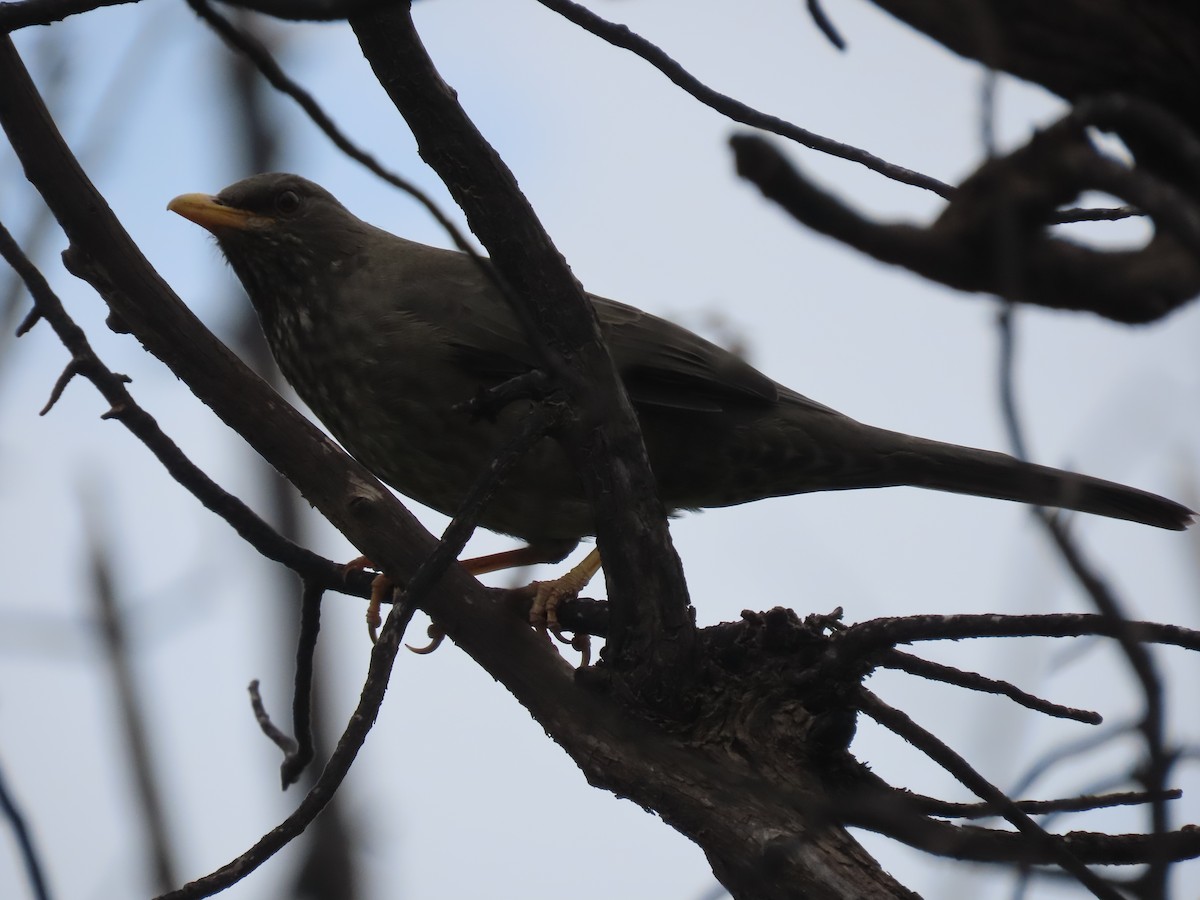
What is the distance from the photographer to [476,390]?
13.6ft

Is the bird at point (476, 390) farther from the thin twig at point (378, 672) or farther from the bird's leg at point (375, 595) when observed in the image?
the thin twig at point (378, 672)

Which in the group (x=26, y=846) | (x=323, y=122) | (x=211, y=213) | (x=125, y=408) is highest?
(x=211, y=213)

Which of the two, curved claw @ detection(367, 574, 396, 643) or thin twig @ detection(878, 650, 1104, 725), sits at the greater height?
curved claw @ detection(367, 574, 396, 643)

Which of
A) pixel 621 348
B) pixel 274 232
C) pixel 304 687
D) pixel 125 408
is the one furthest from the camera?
pixel 274 232

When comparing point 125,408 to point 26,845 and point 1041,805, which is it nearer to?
point 26,845

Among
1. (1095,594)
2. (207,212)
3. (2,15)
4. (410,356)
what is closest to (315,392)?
(410,356)

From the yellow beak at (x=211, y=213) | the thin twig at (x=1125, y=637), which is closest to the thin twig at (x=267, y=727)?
the yellow beak at (x=211, y=213)

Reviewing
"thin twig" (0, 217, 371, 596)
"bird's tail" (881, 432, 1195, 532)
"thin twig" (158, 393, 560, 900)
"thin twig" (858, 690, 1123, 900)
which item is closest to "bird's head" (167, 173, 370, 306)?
"thin twig" (0, 217, 371, 596)

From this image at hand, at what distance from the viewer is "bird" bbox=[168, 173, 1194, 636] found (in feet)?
13.9

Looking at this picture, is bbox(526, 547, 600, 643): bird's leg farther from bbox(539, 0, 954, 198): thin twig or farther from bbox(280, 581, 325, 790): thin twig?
bbox(539, 0, 954, 198): thin twig

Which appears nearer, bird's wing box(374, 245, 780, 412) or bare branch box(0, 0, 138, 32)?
bare branch box(0, 0, 138, 32)

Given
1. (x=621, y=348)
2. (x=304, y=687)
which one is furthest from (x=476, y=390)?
(x=304, y=687)

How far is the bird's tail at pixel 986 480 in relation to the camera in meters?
4.25

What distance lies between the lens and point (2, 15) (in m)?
2.24
